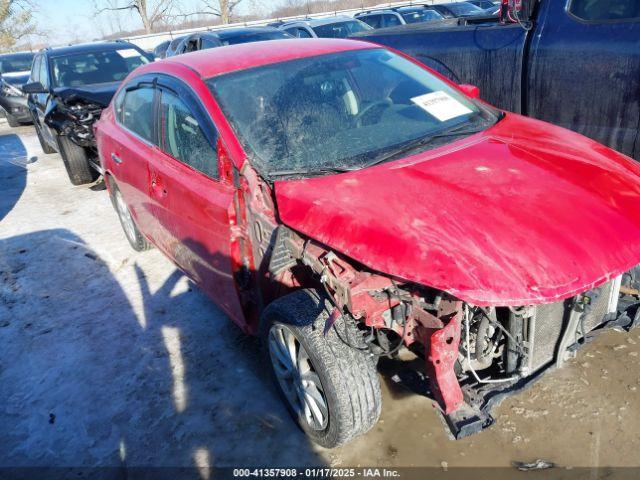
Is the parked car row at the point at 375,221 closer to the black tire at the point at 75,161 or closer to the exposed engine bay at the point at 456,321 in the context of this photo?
the exposed engine bay at the point at 456,321

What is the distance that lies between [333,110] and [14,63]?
47.7 ft

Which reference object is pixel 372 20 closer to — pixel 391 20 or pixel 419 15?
pixel 391 20

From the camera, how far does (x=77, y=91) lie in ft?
19.5

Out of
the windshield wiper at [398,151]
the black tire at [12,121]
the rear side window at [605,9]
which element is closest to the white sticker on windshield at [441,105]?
the windshield wiper at [398,151]

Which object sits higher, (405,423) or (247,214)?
(247,214)

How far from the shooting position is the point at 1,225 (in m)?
5.77

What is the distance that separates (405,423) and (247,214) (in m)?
1.29

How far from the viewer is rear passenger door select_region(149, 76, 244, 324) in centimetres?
262

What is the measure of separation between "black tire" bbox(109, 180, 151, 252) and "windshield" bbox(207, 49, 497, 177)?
2.11 m

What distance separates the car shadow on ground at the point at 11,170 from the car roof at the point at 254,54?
4245 mm

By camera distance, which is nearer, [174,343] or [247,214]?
[247,214]

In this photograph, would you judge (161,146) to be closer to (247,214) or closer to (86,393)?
(247,214)

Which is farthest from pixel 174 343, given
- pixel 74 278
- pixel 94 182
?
pixel 94 182

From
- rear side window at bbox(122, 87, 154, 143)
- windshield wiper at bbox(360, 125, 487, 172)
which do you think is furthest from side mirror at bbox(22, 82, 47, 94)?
windshield wiper at bbox(360, 125, 487, 172)
